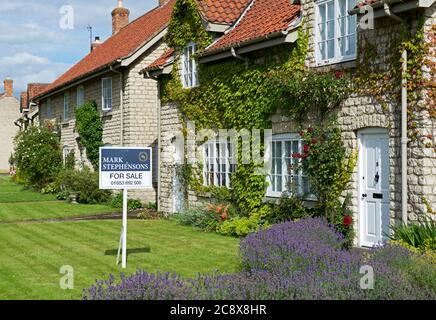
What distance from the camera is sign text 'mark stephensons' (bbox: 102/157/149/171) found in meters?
10.8

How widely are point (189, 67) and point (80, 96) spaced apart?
39.2ft

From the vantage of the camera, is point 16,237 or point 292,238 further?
point 16,237

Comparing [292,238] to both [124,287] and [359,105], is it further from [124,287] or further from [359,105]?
[359,105]

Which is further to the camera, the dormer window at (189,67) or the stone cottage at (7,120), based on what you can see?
the stone cottage at (7,120)

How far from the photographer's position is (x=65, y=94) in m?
31.9

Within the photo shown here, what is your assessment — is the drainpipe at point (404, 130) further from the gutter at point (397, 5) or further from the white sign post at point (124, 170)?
the white sign post at point (124, 170)

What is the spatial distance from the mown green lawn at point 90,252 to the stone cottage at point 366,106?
2.71 m

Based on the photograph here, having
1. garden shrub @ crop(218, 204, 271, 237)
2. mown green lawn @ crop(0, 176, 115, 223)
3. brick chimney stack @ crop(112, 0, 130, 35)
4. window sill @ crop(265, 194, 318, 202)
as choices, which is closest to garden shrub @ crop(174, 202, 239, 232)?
garden shrub @ crop(218, 204, 271, 237)

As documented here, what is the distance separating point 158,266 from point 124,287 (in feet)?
14.4

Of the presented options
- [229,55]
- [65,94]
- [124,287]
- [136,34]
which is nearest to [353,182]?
[229,55]

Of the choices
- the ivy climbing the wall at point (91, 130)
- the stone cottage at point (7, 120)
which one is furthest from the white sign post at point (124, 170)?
the stone cottage at point (7, 120)

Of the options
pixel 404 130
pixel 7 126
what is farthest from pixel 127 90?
pixel 7 126

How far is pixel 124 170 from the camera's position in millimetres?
10969

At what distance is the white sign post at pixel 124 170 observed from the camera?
10781 mm
